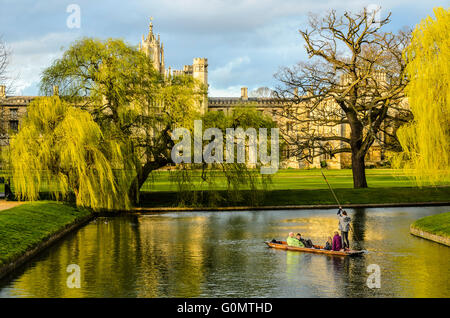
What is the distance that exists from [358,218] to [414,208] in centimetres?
695

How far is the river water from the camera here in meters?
13.1

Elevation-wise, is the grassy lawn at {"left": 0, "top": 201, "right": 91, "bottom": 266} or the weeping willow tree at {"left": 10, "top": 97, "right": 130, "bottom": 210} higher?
the weeping willow tree at {"left": 10, "top": 97, "right": 130, "bottom": 210}

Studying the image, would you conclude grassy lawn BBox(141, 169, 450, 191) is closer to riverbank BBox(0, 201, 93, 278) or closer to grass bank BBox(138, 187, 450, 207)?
grass bank BBox(138, 187, 450, 207)

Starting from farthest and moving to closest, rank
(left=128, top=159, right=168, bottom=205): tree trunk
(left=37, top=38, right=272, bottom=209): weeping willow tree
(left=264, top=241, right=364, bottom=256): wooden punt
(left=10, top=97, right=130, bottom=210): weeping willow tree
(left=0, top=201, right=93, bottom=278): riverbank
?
(left=128, top=159, right=168, bottom=205): tree trunk → (left=37, top=38, right=272, bottom=209): weeping willow tree → (left=10, top=97, right=130, bottom=210): weeping willow tree → (left=264, top=241, right=364, bottom=256): wooden punt → (left=0, top=201, right=93, bottom=278): riverbank

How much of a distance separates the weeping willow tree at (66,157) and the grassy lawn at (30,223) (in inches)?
45.9

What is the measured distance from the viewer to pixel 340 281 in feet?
45.6

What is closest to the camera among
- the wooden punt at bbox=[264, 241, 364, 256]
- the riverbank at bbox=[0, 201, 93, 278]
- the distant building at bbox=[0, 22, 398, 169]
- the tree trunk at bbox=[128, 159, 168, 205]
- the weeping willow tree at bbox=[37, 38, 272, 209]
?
the riverbank at bbox=[0, 201, 93, 278]

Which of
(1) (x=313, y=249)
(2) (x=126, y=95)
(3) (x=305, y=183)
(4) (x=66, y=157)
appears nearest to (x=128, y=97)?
(2) (x=126, y=95)

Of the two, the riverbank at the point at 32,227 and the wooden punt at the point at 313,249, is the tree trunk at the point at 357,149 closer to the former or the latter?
the riverbank at the point at 32,227

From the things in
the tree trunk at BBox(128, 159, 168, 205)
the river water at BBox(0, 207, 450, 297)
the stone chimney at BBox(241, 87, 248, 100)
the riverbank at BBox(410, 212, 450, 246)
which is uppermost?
the stone chimney at BBox(241, 87, 248, 100)

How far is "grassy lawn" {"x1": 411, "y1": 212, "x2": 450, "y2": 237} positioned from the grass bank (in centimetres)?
1141

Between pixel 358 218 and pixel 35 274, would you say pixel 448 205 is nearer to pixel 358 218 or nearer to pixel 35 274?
pixel 358 218

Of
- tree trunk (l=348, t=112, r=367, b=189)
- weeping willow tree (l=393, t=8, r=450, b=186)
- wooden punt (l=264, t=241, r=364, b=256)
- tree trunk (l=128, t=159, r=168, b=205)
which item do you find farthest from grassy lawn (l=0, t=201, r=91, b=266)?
tree trunk (l=348, t=112, r=367, b=189)
